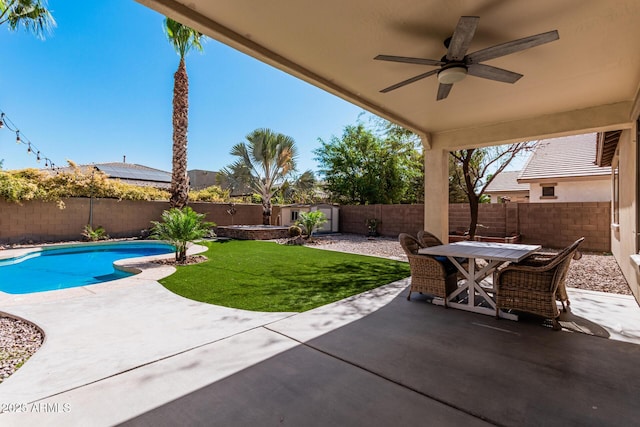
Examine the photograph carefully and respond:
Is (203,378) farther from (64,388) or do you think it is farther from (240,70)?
(240,70)

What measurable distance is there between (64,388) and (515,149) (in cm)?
1059

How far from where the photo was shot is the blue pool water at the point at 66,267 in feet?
20.9

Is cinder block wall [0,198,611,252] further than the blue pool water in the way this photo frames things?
Yes

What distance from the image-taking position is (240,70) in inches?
529

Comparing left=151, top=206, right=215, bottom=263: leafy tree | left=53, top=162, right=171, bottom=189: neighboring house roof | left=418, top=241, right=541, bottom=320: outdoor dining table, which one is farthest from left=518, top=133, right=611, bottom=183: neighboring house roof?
left=53, top=162, right=171, bottom=189: neighboring house roof

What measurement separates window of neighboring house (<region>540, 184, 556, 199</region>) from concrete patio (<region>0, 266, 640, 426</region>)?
11.9 m

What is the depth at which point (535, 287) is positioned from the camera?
333 cm

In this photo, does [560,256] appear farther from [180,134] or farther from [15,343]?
[180,134]

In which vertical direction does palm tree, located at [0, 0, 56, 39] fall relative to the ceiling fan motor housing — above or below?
above

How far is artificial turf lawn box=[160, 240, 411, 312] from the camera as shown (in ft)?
13.9

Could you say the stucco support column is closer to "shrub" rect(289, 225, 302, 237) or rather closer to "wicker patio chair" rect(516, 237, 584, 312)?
"wicker patio chair" rect(516, 237, 584, 312)

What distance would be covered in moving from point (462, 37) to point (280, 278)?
15.0ft

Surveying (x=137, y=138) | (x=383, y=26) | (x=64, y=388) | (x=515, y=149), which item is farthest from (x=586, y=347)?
(x=137, y=138)

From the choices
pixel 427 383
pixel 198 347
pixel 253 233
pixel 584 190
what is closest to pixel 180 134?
pixel 253 233
